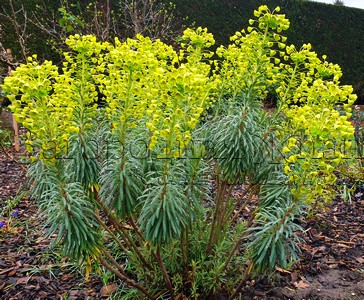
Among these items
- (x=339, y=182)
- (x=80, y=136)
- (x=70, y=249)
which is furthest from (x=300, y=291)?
(x=339, y=182)

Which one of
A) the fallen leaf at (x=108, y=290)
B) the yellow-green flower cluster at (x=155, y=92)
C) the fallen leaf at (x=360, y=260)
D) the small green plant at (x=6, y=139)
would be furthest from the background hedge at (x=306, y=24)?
the fallen leaf at (x=360, y=260)

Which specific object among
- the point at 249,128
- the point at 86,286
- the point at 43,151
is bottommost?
the point at 86,286

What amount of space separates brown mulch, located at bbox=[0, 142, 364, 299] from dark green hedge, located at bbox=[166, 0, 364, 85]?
7921 mm

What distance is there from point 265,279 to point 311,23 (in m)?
12.2

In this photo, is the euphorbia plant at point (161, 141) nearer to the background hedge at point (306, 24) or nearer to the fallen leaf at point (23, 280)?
the fallen leaf at point (23, 280)

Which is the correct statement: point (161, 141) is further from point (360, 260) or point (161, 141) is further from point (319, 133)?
point (360, 260)

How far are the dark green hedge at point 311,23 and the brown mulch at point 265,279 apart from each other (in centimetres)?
792

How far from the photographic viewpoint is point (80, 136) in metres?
2.12

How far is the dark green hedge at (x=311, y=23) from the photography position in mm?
10781

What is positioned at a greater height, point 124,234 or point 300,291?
point 124,234

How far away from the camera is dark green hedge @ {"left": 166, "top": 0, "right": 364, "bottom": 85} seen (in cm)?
1078

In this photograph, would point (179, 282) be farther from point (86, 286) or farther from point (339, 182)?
point (339, 182)

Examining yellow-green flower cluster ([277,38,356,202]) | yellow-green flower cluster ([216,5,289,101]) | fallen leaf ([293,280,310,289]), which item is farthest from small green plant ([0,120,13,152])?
yellow-green flower cluster ([277,38,356,202])

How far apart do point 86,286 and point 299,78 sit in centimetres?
246
